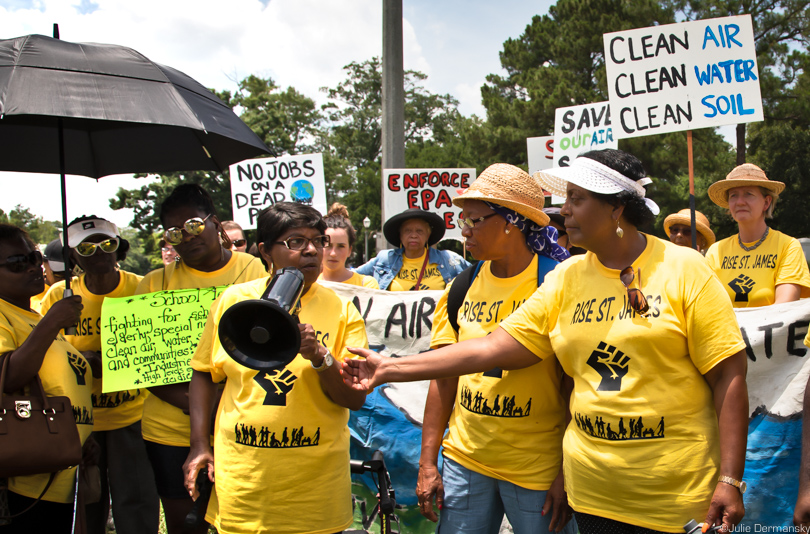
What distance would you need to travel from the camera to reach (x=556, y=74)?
88.8 feet

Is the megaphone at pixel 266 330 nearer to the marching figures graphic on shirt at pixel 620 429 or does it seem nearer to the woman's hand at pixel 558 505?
the marching figures graphic on shirt at pixel 620 429

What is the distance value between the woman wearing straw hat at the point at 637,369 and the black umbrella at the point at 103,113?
1.41 meters

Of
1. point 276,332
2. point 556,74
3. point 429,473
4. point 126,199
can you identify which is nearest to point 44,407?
point 276,332

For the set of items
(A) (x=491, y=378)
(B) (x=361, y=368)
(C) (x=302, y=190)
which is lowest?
(A) (x=491, y=378)

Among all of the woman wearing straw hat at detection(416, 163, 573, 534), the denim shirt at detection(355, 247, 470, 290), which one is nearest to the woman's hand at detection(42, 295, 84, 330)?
the woman wearing straw hat at detection(416, 163, 573, 534)

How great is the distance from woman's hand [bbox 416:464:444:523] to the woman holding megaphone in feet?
1.16

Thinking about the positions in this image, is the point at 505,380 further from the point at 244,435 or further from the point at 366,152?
the point at 366,152

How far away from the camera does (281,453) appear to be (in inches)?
92.9

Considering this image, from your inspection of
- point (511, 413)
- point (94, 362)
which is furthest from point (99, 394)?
point (511, 413)

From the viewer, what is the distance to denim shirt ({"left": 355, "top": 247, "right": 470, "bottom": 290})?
5795 mm

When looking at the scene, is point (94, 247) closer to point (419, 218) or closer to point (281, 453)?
point (281, 453)

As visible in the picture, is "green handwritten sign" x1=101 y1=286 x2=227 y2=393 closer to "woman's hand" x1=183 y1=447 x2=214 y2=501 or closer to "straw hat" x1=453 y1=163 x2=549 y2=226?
"woman's hand" x1=183 y1=447 x2=214 y2=501

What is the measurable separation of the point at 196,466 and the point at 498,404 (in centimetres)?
126

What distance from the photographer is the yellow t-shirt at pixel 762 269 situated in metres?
4.06
